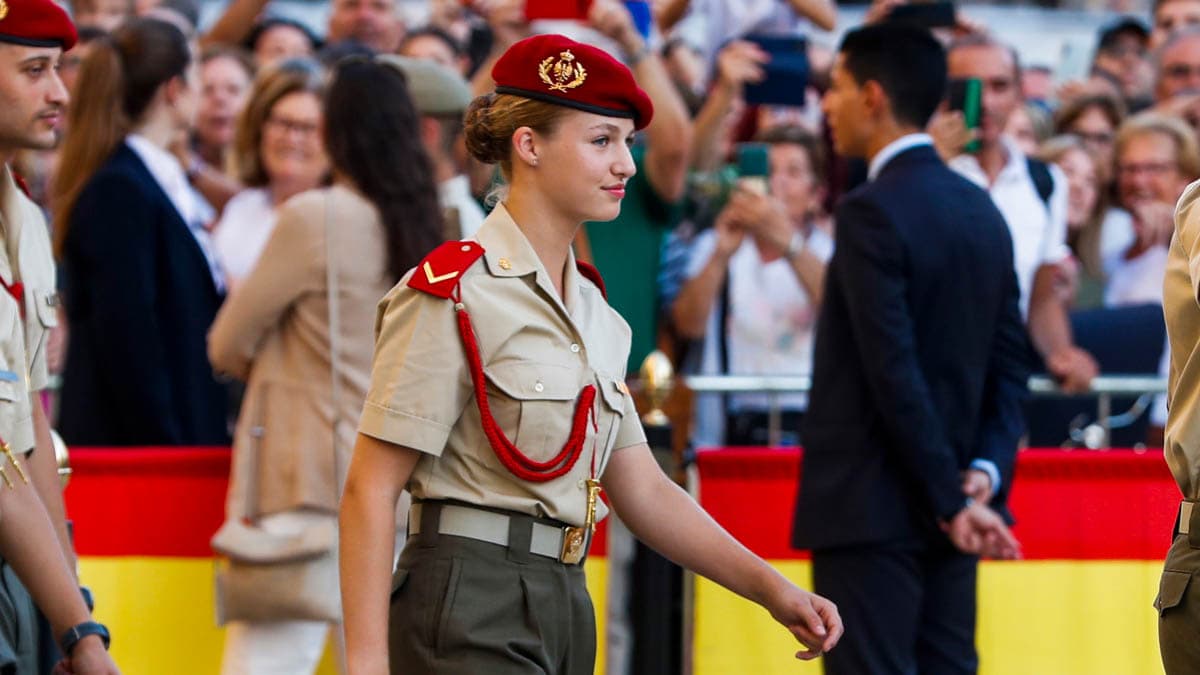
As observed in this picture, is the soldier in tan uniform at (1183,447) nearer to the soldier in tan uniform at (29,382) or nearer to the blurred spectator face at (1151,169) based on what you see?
the soldier in tan uniform at (29,382)

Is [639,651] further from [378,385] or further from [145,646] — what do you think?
[378,385]

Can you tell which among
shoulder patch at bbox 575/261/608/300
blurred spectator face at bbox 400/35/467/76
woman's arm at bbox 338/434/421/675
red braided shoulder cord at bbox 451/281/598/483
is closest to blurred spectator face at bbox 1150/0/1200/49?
blurred spectator face at bbox 400/35/467/76

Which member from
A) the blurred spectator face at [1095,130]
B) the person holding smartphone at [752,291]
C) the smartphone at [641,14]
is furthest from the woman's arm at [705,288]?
the blurred spectator face at [1095,130]

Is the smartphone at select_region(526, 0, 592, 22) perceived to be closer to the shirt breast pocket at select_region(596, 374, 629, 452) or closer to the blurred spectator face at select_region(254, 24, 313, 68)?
the blurred spectator face at select_region(254, 24, 313, 68)

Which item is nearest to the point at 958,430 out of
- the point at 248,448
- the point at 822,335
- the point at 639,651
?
the point at 822,335

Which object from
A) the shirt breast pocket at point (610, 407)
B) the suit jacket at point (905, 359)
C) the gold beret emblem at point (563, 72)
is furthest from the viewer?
the suit jacket at point (905, 359)

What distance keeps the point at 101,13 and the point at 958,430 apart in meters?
5.47

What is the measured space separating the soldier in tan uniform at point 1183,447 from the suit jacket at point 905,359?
150cm

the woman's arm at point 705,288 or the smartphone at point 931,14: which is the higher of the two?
the smartphone at point 931,14

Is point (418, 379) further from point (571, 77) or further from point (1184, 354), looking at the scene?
point (1184, 354)

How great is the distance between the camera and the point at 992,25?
10938 millimetres

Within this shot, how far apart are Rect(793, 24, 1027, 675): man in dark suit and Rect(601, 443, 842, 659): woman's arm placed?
148cm

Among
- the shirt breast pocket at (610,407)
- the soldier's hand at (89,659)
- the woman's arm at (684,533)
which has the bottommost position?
the soldier's hand at (89,659)

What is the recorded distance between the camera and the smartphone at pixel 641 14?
290 inches
